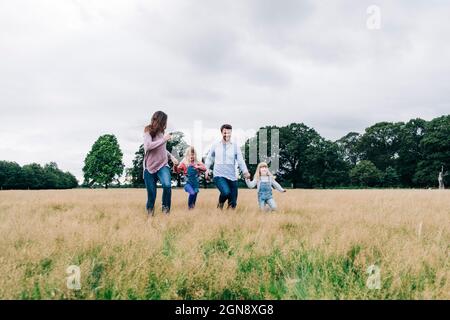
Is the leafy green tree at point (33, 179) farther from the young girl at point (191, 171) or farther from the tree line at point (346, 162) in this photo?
the young girl at point (191, 171)

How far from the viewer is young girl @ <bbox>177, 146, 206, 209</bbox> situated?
27.7ft

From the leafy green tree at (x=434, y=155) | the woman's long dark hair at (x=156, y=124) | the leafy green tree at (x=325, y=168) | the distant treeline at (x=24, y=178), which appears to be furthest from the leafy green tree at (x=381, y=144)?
the woman's long dark hair at (x=156, y=124)

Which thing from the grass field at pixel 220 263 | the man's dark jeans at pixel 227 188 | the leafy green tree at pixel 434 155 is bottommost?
the grass field at pixel 220 263

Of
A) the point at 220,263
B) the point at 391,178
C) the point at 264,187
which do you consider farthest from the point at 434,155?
the point at 220,263

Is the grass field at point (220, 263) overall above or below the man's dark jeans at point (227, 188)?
below

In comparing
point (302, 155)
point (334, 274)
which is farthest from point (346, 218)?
point (302, 155)

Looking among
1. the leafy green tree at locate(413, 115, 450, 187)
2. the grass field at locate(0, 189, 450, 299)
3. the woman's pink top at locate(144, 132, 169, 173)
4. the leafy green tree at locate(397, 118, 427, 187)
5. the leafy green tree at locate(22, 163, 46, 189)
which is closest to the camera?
the grass field at locate(0, 189, 450, 299)

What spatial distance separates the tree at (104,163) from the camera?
5006 centimetres

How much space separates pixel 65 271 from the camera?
306cm

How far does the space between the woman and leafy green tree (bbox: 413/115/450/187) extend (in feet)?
217

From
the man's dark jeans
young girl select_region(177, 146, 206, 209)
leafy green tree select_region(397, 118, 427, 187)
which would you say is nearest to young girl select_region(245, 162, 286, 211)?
the man's dark jeans

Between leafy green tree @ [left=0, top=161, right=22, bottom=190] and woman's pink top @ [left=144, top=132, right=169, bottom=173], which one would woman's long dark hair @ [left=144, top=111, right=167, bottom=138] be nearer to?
woman's pink top @ [left=144, top=132, right=169, bottom=173]

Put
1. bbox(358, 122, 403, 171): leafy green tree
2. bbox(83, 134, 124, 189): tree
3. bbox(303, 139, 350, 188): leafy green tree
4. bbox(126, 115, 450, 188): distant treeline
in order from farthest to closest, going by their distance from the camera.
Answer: bbox(358, 122, 403, 171): leafy green tree < bbox(303, 139, 350, 188): leafy green tree < bbox(126, 115, 450, 188): distant treeline < bbox(83, 134, 124, 189): tree
